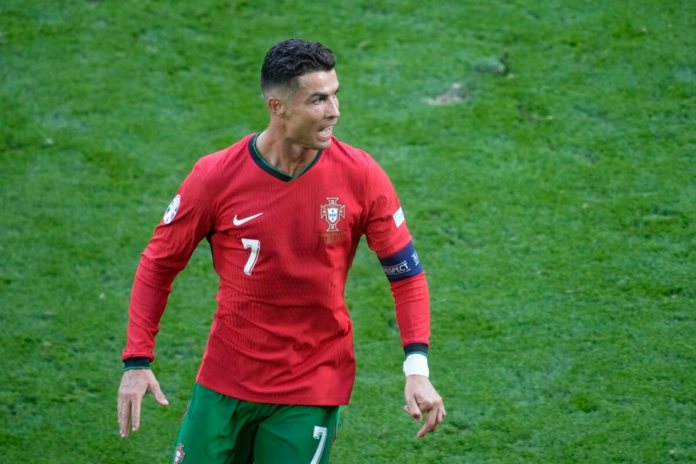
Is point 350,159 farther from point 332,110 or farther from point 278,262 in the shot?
point 278,262

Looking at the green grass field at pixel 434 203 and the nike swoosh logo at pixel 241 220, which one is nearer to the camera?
the nike swoosh logo at pixel 241 220

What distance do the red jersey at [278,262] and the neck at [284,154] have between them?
0.03m

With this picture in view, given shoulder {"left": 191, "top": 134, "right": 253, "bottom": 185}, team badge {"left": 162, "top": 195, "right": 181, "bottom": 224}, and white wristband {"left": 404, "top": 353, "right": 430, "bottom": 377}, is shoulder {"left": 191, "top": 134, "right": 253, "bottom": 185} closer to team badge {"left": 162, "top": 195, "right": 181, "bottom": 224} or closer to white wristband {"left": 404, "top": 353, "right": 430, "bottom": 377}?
team badge {"left": 162, "top": 195, "right": 181, "bottom": 224}

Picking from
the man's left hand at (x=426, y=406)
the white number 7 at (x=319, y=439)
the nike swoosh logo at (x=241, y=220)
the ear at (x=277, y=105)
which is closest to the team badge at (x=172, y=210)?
the nike swoosh logo at (x=241, y=220)

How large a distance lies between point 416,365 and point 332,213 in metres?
0.71

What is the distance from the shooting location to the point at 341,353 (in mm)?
4770

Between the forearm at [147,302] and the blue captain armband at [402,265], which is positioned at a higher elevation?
the blue captain armband at [402,265]

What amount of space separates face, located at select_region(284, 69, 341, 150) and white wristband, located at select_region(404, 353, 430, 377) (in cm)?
94

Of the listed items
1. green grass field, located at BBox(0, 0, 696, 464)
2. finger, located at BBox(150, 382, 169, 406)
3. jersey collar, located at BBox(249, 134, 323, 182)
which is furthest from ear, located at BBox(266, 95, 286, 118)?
green grass field, located at BBox(0, 0, 696, 464)

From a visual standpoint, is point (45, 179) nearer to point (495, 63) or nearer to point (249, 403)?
point (495, 63)

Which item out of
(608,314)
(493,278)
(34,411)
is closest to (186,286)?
(34,411)

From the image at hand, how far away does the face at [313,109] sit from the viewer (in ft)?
14.7

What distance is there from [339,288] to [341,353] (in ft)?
0.94

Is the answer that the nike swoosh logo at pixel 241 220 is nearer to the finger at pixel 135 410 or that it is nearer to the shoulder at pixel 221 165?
the shoulder at pixel 221 165
